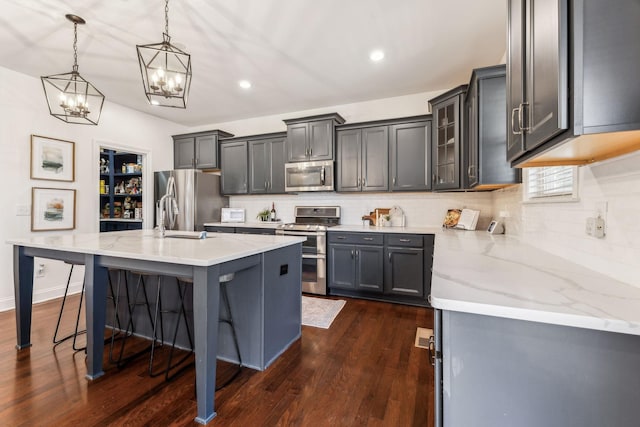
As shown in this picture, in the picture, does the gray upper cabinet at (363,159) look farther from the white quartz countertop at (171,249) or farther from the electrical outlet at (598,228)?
the electrical outlet at (598,228)

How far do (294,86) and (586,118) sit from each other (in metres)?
3.38

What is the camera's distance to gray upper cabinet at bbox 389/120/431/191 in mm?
3574

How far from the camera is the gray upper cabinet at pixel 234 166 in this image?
4.72m

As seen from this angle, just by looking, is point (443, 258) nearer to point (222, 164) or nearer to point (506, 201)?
point (506, 201)

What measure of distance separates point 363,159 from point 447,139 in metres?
1.09

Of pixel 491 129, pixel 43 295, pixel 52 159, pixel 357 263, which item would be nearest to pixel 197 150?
pixel 52 159

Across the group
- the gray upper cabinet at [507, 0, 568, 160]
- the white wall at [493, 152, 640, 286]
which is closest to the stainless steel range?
the white wall at [493, 152, 640, 286]

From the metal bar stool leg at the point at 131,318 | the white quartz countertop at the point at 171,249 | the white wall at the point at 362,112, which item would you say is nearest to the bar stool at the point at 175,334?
the metal bar stool leg at the point at 131,318

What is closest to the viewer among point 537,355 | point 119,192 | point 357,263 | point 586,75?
point 586,75

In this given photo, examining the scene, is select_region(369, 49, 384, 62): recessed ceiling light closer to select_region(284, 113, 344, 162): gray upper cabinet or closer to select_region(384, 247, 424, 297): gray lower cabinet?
select_region(284, 113, 344, 162): gray upper cabinet

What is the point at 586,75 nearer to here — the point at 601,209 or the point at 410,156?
the point at 601,209

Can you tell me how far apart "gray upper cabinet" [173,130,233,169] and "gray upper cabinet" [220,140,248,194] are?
0.15m

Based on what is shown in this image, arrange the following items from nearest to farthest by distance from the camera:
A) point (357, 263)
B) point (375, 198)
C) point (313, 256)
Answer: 1. point (357, 263)
2. point (313, 256)
3. point (375, 198)

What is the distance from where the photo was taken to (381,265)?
3.48 metres
